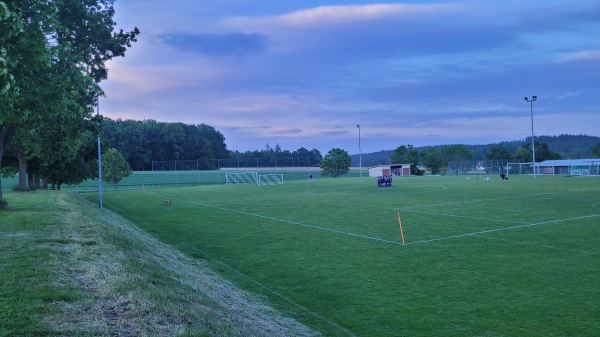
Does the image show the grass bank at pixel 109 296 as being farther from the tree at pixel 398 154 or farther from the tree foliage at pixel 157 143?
the tree at pixel 398 154

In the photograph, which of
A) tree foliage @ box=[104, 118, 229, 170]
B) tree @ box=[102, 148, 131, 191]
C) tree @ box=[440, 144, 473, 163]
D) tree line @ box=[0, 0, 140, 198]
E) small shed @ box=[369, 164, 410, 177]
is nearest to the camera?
tree line @ box=[0, 0, 140, 198]

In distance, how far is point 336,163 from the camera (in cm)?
9419

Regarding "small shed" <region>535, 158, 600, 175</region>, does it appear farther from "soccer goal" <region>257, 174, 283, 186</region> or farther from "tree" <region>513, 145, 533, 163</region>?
"soccer goal" <region>257, 174, 283, 186</region>

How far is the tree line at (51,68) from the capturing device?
35.1ft

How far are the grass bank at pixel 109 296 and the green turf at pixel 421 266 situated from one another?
1171 millimetres

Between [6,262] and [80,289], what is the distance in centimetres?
233

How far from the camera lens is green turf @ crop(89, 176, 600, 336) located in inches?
311

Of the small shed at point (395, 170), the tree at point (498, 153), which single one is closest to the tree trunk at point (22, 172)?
the small shed at point (395, 170)

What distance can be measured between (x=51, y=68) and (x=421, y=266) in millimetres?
13010

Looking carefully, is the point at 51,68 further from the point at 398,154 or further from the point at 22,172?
the point at 398,154

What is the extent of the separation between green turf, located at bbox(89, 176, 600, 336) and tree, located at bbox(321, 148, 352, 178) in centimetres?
7076

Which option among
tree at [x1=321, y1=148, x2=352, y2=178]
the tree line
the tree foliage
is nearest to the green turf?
the tree line

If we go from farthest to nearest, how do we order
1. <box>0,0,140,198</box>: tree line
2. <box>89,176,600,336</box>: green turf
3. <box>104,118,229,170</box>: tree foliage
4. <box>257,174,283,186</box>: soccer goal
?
1. <box>104,118,229,170</box>: tree foliage
2. <box>257,174,283,186</box>: soccer goal
3. <box>0,0,140,198</box>: tree line
4. <box>89,176,600,336</box>: green turf

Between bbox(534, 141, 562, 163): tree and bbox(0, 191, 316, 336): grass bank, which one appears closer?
bbox(0, 191, 316, 336): grass bank
